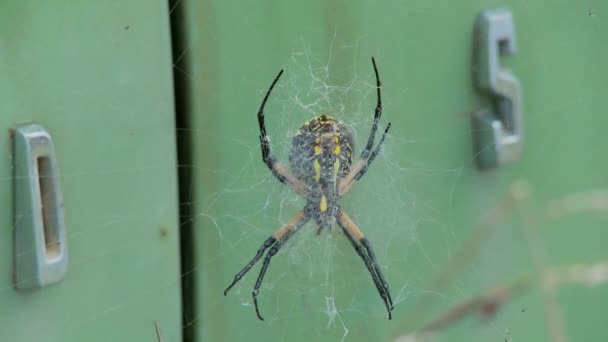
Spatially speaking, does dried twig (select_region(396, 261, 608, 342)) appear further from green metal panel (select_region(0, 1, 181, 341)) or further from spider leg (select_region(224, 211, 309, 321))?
spider leg (select_region(224, 211, 309, 321))

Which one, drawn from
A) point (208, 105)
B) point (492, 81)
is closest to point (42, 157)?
point (208, 105)

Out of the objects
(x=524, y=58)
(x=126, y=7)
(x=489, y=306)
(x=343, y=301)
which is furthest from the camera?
(x=524, y=58)

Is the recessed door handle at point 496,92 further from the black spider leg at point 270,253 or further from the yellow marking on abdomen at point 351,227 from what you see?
the black spider leg at point 270,253

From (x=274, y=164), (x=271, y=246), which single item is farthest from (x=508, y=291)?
(x=271, y=246)

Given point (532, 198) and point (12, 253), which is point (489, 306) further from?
point (532, 198)

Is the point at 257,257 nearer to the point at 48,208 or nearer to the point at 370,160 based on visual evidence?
the point at 370,160

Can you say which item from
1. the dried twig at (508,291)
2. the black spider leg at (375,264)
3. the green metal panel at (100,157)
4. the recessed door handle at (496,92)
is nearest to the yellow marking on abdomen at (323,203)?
the black spider leg at (375,264)
